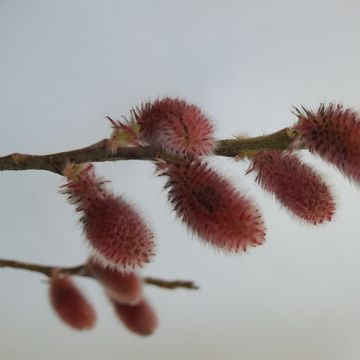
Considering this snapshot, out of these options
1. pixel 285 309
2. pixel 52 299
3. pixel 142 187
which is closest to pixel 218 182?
pixel 52 299

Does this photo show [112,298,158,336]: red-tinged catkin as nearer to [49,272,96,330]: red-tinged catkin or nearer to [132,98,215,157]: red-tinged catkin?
[49,272,96,330]: red-tinged catkin

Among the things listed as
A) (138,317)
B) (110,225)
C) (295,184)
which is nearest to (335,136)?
(295,184)

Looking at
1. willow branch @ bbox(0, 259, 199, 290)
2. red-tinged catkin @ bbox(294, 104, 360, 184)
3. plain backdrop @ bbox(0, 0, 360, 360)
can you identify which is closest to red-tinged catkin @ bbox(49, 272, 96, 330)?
willow branch @ bbox(0, 259, 199, 290)

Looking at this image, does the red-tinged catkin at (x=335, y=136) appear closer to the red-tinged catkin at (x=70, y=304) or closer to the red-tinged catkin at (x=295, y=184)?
the red-tinged catkin at (x=295, y=184)

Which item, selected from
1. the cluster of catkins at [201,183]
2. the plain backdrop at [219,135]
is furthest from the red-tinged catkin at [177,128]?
the plain backdrop at [219,135]

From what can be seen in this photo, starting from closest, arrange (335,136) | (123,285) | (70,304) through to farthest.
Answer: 1. (335,136)
2. (123,285)
3. (70,304)

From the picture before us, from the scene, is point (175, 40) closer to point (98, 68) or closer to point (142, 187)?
point (98, 68)

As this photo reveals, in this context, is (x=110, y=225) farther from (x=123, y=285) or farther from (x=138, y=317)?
(x=138, y=317)
